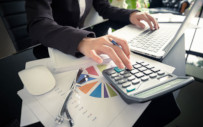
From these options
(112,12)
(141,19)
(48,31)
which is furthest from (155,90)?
(112,12)

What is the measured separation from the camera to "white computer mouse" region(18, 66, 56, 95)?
0.91ft

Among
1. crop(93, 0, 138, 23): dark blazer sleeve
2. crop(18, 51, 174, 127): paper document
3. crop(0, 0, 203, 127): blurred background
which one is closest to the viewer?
crop(18, 51, 174, 127): paper document

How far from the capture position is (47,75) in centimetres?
31

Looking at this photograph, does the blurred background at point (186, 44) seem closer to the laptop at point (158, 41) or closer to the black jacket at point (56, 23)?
the laptop at point (158, 41)

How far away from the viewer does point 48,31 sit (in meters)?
0.40

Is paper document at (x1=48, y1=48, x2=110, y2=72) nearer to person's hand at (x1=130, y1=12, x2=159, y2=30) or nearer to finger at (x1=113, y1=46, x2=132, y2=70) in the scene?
finger at (x1=113, y1=46, x2=132, y2=70)

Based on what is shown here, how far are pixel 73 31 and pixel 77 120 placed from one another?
269mm

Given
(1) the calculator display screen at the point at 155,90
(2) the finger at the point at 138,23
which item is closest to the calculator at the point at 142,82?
(1) the calculator display screen at the point at 155,90

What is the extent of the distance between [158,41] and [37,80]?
0.41 meters

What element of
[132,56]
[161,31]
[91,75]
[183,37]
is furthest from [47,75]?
[183,37]

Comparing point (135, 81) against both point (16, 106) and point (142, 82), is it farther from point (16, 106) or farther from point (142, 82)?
point (16, 106)

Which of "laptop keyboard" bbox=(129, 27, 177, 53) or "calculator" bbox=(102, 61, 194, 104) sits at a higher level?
"laptop keyboard" bbox=(129, 27, 177, 53)

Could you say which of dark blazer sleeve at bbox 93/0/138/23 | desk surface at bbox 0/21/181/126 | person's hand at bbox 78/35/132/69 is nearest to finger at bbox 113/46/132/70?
person's hand at bbox 78/35/132/69

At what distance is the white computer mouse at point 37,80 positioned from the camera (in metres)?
0.28
